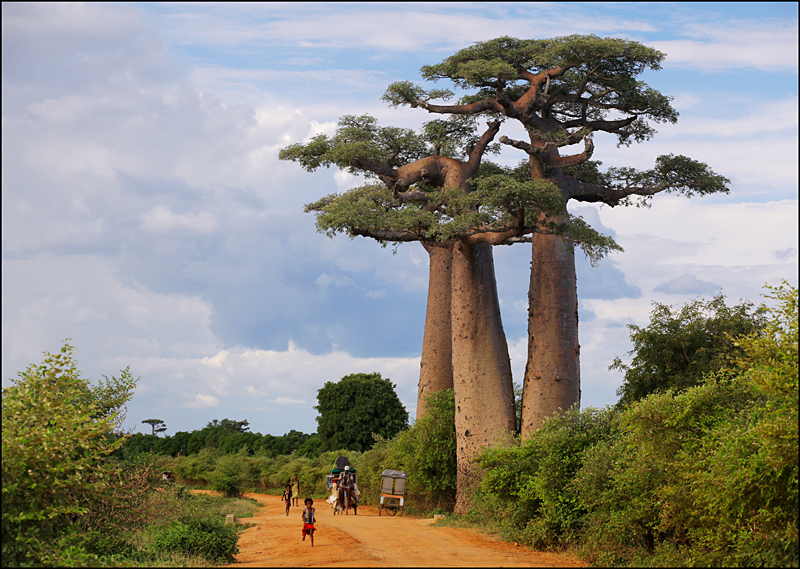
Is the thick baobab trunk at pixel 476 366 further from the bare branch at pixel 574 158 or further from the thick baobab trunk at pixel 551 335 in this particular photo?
the bare branch at pixel 574 158

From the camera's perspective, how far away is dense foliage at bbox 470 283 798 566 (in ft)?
24.3

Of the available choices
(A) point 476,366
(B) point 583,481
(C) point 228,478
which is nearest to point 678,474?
(B) point 583,481

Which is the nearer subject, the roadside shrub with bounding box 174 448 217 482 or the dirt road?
the dirt road

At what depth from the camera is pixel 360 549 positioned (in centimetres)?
981

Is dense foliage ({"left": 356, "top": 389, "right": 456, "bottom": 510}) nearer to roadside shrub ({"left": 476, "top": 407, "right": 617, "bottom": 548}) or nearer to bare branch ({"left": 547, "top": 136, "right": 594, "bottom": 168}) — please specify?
roadside shrub ({"left": 476, "top": 407, "right": 617, "bottom": 548})

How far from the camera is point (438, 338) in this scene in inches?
752

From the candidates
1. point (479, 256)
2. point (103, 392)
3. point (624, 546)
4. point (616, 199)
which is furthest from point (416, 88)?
point (624, 546)

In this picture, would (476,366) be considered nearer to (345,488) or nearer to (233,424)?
(345,488)

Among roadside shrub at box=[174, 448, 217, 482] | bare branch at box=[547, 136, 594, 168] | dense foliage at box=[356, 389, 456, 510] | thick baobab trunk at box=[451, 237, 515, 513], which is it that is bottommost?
roadside shrub at box=[174, 448, 217, 482]

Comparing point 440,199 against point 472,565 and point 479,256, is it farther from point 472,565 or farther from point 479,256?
point 472,565

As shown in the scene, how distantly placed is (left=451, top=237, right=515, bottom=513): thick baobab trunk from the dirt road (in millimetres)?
2149

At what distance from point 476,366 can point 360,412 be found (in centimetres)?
1571

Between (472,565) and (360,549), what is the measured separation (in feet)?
6.79

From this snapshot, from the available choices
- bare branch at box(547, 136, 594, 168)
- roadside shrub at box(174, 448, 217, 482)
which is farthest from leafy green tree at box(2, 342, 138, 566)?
roadside shrub at box(174, 448, 217, 482)
